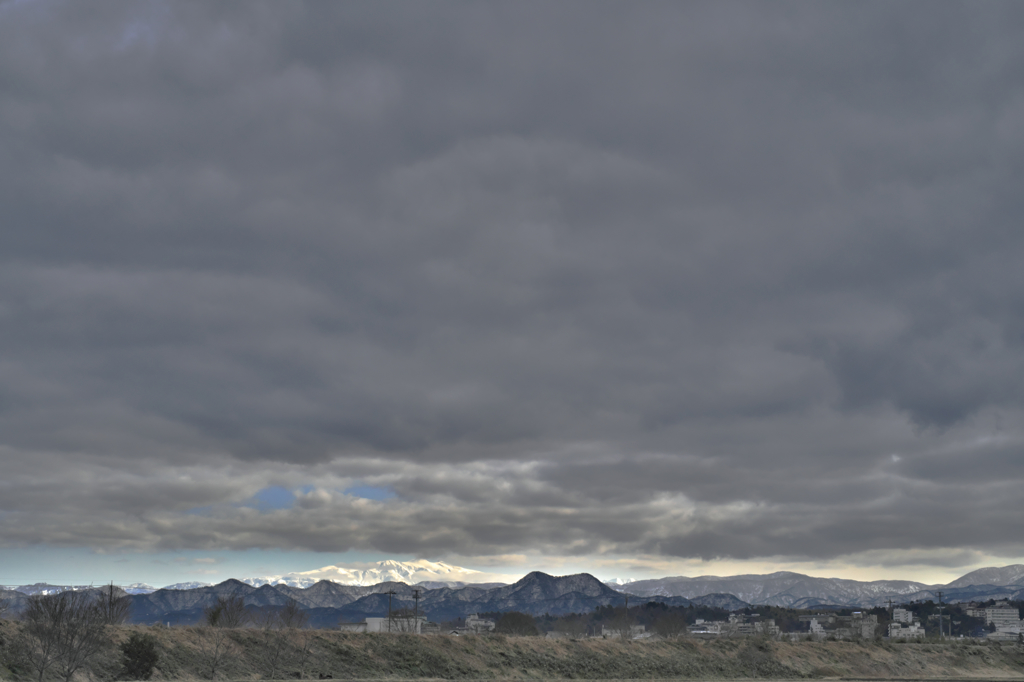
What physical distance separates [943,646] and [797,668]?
4310cm

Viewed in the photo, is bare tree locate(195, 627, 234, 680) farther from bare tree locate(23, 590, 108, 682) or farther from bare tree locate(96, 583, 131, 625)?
bare tree locate(23, 590, 108, 682)

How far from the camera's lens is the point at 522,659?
273 feet

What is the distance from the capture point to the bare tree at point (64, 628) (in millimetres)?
49188

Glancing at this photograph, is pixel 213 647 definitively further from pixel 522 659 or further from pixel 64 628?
pixel 522 659

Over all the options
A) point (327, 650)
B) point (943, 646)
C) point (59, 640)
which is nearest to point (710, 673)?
point (327, 650)

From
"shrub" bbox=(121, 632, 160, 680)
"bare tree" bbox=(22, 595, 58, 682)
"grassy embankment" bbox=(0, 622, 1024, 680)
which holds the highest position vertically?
"bare tree" bbox=(22, 595, 58, 682)

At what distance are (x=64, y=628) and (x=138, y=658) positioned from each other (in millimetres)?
11127

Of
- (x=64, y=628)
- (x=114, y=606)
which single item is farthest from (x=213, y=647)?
(x=64, y=628)

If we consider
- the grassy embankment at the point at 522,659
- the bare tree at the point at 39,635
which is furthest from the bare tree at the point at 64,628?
the grassy embankment at the point at 522,659

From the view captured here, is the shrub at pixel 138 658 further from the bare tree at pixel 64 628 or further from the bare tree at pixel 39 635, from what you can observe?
the bare tree at pixel 39 635

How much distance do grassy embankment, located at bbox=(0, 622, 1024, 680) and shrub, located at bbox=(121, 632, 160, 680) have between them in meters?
0.78

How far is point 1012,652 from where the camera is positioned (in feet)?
422

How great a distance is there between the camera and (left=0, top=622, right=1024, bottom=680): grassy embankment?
218 feet

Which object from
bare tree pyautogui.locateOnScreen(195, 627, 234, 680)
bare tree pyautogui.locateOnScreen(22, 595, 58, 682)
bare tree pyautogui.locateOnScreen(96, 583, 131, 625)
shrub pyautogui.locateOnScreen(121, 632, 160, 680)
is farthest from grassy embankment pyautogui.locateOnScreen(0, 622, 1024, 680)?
bare tree pyautogui.locateOnScreen(96, 583, 131, 625)
